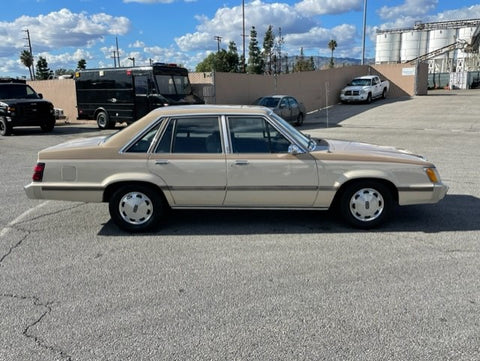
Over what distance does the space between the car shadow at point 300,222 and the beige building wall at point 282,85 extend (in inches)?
559

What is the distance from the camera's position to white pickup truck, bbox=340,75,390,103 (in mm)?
30203

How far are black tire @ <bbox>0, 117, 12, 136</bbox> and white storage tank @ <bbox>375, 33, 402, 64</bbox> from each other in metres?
96.6

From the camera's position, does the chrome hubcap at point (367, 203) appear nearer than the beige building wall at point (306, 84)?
Yes

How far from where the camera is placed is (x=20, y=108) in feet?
55.5

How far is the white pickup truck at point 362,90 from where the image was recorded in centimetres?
3020

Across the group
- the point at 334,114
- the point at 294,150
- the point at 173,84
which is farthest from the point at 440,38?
the point at 294,150

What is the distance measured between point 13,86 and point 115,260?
16131 mm

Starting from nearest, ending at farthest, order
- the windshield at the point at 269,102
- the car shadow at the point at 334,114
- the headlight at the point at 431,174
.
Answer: the headlight at the point at 431,174 → the windshield at the point at 269,102 → the car shadow at the point at 334,114

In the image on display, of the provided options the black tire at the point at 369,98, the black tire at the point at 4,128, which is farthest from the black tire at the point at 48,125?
the black tire at the point at 369,98

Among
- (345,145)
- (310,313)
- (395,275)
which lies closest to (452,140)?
(345,145)

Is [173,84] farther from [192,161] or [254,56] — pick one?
[254,56]

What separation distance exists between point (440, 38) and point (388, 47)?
13.3m

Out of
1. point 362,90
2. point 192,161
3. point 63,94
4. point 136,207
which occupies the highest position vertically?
point 362,90

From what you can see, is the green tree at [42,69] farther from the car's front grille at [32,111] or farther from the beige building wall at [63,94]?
the car's front grille at [32,111]
